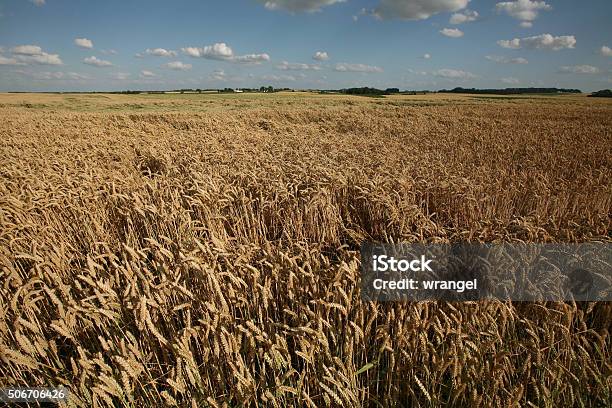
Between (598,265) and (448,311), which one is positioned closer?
(448,311)

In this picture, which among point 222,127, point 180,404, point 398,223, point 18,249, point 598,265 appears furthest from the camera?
point 222,127

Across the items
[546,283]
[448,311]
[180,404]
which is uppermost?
[546,283]

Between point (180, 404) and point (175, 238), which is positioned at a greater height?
point (175, 238)

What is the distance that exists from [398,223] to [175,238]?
97.9 inches

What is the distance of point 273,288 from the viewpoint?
2.71m

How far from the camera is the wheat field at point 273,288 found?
1.72 m

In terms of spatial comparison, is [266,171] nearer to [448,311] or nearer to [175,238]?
[175,238]

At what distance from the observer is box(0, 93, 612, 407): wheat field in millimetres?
1721

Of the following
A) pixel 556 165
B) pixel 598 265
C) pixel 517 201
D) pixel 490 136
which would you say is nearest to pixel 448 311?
pixel 598 265

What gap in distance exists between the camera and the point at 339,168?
619 centimetres

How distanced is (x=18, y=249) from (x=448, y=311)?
3.90 metres

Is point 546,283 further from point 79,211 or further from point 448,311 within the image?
point 79,211

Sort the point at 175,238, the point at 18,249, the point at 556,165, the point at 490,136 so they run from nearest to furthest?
the point at 18,249
the point at 175,238
the point at 556,165
the point at 490,136

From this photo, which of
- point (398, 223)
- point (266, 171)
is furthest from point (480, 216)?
point (266, 171)
